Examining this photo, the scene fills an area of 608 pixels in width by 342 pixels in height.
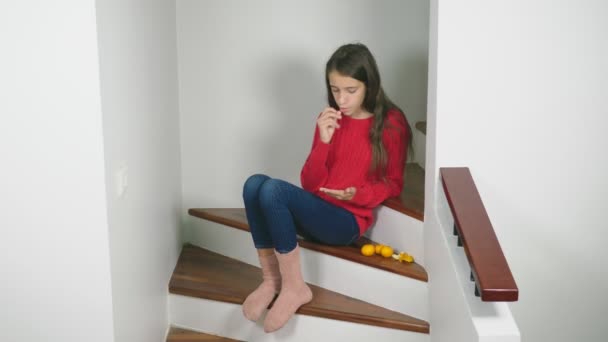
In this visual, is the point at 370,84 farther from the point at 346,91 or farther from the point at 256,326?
the point at 256,326

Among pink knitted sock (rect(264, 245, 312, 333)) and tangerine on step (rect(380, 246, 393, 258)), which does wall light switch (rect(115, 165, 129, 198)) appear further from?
tangerine on step (rect(380, 246, 393, 258))

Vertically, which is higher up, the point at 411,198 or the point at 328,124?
the point at 328,124

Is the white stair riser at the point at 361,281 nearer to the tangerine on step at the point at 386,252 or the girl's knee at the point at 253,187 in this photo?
the tangerine on step at the point at 386,252

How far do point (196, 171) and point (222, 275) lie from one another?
52cm

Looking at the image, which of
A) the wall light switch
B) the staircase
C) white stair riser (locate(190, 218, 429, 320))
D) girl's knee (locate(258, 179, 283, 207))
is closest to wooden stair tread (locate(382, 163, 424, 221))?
the staircase

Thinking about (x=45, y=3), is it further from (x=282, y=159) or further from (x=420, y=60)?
(x=420, y=60)

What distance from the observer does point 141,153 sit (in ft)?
7.44

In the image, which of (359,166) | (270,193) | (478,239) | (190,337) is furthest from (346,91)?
(190,337)

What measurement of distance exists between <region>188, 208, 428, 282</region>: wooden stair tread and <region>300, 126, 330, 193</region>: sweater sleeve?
216 mm

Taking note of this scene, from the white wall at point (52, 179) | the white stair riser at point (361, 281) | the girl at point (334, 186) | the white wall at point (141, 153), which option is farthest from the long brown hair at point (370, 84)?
the white wall at point (52, 179)

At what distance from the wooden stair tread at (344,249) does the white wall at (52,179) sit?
0.97 meters

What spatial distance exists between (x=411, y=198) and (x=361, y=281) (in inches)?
14.6

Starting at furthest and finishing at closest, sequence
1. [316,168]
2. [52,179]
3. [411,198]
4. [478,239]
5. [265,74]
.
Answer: [265,74] → [411,198] → [316,168] → [478,239] → [52,179]

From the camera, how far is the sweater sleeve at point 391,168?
2.64 meters
